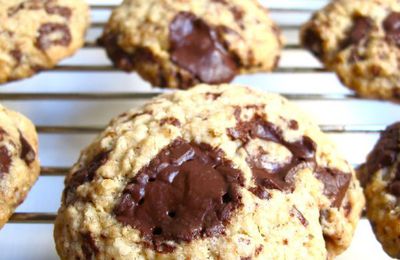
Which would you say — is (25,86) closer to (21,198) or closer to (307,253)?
(21,198)

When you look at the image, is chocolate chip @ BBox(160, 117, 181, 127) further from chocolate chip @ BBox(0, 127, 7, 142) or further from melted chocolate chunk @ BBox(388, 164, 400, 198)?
melted chocolate chunk @ BBox(388, 164, 400, 198)

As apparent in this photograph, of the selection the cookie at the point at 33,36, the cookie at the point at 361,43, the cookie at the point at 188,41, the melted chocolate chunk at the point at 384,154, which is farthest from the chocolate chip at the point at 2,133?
the cookie at the point at 361,43

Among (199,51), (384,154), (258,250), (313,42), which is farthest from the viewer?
(313,42)

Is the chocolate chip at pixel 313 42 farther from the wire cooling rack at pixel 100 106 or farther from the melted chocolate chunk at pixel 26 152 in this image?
the melted chocolate chunk at pixel 26 152

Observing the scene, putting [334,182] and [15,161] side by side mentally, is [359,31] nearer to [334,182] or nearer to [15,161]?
[334,182]

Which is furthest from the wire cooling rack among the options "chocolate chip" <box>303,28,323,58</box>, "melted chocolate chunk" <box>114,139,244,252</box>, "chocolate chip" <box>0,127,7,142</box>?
"melted chocolate chunk" <box>114,139,244,252</box>

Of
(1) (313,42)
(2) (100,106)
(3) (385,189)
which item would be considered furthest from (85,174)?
(1) (313,42)
